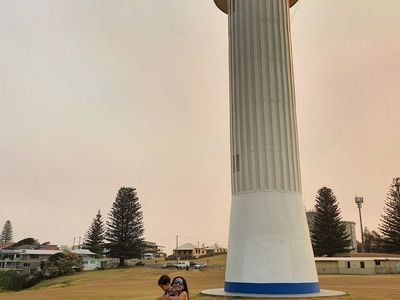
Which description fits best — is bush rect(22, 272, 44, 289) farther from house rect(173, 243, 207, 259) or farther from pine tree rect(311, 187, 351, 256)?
house rect(173, 243, 207, 259)

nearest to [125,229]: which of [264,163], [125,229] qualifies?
[125,229]

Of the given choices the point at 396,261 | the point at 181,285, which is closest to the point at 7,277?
the point at 396,261

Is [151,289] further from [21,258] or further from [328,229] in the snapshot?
[21,258]

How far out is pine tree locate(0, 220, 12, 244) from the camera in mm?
149750

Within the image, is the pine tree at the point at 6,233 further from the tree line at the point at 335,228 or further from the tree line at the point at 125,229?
the tree line at the point at 335,228

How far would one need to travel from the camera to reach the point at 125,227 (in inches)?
2717

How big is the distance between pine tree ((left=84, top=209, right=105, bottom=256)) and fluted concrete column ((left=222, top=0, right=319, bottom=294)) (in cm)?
6571

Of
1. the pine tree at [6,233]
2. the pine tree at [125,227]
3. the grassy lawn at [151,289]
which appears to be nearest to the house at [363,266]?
the grassy lawn at [151,289]

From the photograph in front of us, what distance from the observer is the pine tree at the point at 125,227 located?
67.1 m

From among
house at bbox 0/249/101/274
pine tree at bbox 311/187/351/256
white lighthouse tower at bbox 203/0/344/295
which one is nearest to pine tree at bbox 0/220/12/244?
house at bbox 0/249/101/274

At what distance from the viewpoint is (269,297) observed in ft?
44.8

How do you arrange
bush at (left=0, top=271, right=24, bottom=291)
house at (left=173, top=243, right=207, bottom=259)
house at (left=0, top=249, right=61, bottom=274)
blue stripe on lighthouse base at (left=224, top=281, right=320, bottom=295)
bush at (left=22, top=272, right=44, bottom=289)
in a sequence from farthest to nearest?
house at (left=173, top=243, right=207, bottom=259)
house at (left=0, top=249, right=61, bottom=274)
bush at (left=22, top=272, right=44, bottom=289)
bush at (left=0, top=271, right=24, bottom=291)
blue stripe on lighthouse base at (left=224, top=281, right=320, bottom=295)

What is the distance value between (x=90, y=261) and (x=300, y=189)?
193 feet

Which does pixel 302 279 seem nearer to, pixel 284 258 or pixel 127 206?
pixel 284 258
